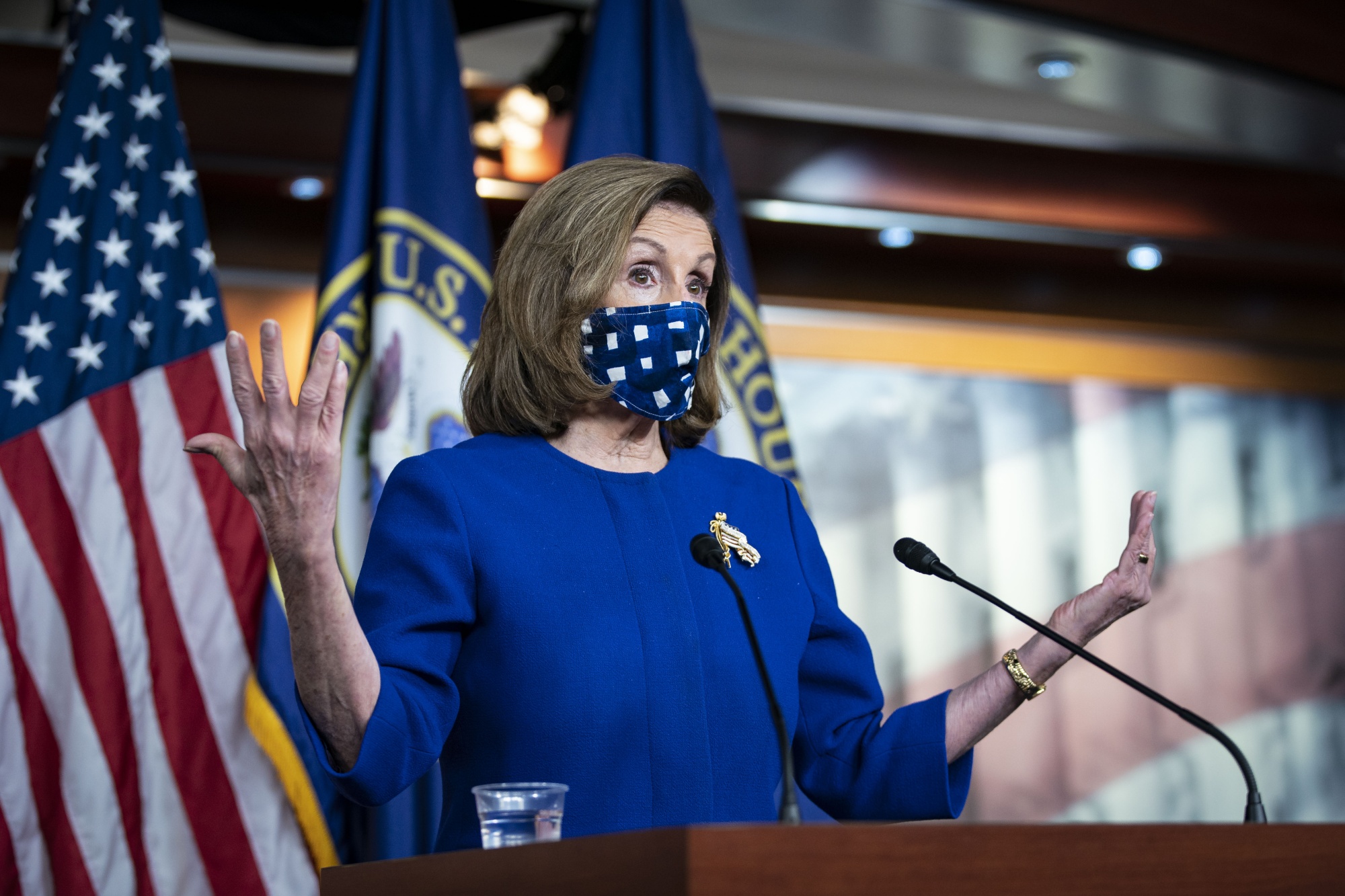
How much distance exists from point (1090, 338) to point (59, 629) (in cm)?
407

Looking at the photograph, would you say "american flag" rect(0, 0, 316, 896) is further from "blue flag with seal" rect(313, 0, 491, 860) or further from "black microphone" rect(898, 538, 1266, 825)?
Answer: "black microphone" rect(898, 538, 1266, 825)

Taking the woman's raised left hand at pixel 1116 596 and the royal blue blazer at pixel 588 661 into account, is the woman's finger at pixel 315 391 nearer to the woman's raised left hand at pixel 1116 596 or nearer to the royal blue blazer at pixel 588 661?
the royal blue blazer at pixel 588 661

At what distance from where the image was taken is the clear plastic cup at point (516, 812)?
125 cm

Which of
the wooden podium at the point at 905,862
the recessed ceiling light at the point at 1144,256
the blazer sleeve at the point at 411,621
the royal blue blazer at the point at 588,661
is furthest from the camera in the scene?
the recessed ceiling light at the point at 1144,256

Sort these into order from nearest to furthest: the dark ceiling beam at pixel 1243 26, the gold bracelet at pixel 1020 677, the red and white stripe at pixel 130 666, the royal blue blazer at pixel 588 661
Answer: the royal blue blazer at pixel 588 661
the gold bracelet at pixel 1020 677
the red and white stripe at pixel 130 666
the dark ceiling beam at pixel 1243 26

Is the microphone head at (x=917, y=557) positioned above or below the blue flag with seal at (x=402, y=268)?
below

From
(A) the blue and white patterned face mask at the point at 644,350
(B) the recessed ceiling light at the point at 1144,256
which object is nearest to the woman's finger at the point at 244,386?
(A) the blue and white patterned face mask at the point at 644,350

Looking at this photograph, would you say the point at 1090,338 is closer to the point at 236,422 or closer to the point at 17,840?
the point at 236,422

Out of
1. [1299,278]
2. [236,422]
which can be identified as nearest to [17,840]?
[236,422]

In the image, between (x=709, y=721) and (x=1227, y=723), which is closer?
(x=709, y=721)

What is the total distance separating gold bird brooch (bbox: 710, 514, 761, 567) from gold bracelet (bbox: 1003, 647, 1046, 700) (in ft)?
1.08

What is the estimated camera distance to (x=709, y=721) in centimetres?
164

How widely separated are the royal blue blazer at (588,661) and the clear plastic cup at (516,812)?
0.18 m

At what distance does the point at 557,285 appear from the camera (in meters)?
1.79
